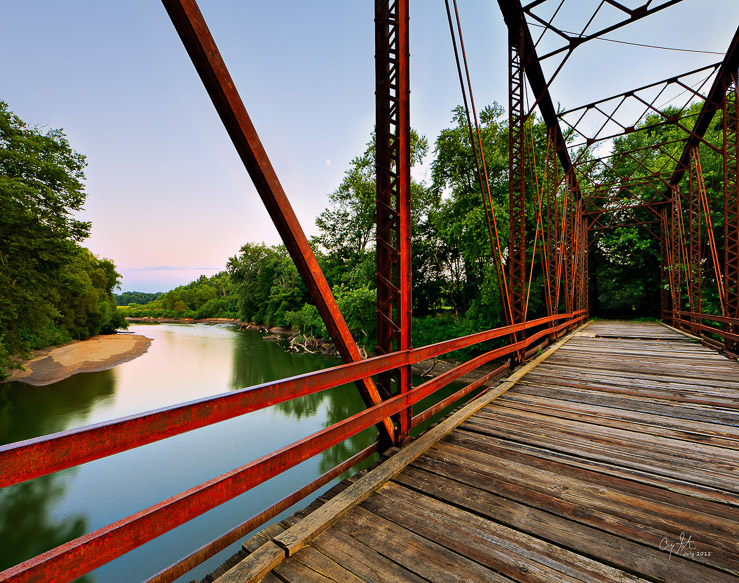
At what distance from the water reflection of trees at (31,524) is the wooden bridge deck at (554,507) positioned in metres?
7.98

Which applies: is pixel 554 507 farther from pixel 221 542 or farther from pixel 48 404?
pixel 48 404

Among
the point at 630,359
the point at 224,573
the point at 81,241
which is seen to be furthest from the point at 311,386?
the point at 81,241

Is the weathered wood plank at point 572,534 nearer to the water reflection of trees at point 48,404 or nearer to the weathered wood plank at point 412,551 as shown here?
the weathered wood plank at point 412,551

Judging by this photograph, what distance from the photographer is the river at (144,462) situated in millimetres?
6902

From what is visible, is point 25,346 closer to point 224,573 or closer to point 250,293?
point 224,573

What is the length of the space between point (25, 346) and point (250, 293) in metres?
30.1

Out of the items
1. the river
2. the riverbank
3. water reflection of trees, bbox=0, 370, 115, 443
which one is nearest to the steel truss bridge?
the riverbank

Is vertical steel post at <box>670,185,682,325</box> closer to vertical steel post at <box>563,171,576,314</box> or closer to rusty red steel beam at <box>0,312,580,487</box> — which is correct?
vertical steel post at <box>563,171,576,314</box>

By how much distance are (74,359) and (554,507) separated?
31.1 meters

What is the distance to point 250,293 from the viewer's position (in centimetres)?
4769

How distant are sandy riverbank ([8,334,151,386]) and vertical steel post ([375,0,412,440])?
23612 mm

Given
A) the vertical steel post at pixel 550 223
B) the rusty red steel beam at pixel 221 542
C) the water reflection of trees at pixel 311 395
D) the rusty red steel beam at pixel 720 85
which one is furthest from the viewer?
the water reflection of trees at pixel 311 395

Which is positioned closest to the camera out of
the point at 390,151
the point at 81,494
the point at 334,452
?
the point at 390,151
